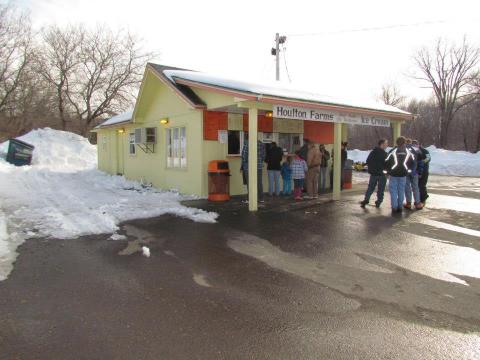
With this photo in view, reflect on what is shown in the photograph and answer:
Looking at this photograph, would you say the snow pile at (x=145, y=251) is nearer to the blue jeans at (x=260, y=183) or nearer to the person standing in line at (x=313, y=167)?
the blue jeans at (x=260, y=183)

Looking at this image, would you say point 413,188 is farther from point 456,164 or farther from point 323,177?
point 456,164

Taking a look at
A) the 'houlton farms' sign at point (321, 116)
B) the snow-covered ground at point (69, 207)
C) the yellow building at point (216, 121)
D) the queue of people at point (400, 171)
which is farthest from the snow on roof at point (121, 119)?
the queue of people at point (400, 171)

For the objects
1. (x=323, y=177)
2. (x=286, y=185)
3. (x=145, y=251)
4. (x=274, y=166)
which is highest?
(x=274, y=166)

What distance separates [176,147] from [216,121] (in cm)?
208

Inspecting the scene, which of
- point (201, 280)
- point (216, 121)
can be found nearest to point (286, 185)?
point (216, 121)

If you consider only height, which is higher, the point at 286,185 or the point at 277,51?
the point at 277,51

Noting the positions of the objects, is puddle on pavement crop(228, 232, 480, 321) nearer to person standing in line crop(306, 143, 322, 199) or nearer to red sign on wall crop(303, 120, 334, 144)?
person standing in line crop(306, 143, 322, 199)

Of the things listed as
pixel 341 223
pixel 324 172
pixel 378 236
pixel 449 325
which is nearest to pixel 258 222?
pixel 341 223

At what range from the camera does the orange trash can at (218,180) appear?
11.2 metres

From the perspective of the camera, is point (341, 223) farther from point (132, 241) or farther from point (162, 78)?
point (162, 78)

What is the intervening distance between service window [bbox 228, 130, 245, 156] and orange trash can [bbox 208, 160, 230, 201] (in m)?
1.11

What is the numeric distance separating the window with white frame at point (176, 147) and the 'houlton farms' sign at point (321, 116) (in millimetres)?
4086

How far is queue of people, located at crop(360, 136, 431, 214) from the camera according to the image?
9203mm

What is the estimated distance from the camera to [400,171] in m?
9.23
